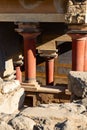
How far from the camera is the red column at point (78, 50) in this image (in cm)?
801

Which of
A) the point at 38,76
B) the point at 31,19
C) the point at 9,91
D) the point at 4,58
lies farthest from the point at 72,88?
the point at 38,76

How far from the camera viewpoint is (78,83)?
14.1 ft

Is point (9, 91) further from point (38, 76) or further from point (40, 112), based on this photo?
point (38, 76)

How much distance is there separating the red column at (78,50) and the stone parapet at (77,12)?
433 millimetres

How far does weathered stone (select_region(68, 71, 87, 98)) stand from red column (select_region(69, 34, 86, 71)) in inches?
141

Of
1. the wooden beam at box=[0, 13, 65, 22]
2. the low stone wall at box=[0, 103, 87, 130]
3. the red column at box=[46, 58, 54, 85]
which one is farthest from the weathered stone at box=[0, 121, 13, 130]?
the red column at box=[46, 58, 54, 85]

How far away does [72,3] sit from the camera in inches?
300

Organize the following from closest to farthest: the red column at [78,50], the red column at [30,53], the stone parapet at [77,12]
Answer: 1. the stone parapet at [77,12]
2. the red column at [78,50]
3. the red column at [30,53]

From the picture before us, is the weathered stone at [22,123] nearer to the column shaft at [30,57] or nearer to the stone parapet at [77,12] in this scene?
the stone parapet at [77,12]

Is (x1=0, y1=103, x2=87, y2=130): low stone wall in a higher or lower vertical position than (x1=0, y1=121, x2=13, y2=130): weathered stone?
higher

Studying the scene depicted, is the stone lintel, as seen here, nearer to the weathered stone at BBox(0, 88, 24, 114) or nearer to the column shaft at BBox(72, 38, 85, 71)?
the column shaft at BBox(72, 38, 85, 71)

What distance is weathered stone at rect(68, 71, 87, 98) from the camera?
Result: 4242mm

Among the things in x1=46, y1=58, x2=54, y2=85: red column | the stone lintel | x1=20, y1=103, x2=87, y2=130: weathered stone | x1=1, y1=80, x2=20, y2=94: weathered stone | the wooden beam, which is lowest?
x1=46, y1=58, x2=54, y2=85: red column

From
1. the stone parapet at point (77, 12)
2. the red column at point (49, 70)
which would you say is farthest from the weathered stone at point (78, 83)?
the red column at point (49, 70)
